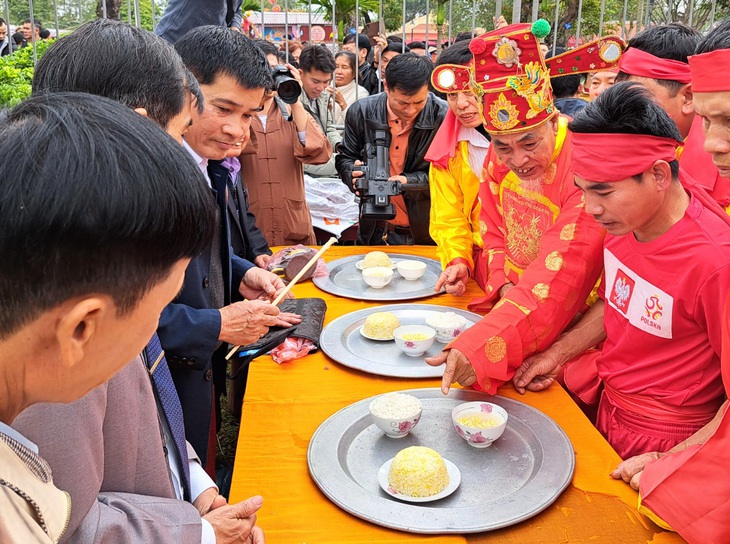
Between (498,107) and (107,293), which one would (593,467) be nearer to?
(107,293)

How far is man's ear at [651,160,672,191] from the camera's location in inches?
66.7

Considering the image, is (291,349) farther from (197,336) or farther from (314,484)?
(314,484)

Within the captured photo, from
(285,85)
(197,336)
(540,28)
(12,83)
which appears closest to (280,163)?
(285,85)

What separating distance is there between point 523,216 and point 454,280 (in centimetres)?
37

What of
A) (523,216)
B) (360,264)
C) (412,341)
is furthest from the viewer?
(360,264)

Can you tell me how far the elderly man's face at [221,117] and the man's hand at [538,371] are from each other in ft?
3.94

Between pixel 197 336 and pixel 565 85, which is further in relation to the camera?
pixel 565 85

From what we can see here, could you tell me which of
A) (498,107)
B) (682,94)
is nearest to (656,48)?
(682,94)

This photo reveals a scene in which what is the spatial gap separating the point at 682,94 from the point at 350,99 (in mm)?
4298

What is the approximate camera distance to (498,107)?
2.30 m

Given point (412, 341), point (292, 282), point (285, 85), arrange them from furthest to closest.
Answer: point (285, 85) → point (292, 282) → point (412, 341)

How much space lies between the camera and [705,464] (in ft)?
4.33

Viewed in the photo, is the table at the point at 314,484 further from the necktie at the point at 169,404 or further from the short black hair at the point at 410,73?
the short black hair at the point at 410,73

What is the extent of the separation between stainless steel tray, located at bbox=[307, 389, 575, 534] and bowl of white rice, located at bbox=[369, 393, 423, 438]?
0.13ft
